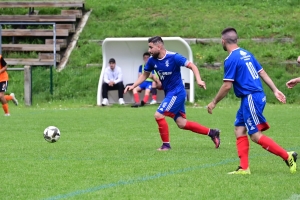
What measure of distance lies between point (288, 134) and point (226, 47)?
5490mm

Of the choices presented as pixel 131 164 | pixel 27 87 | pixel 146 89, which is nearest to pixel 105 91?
pixel 146 89

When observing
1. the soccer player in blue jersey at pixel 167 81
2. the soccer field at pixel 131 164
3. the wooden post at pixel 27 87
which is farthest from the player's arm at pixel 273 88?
the wooden post at pixel 27 87

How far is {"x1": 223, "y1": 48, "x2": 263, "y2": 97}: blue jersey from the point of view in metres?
8.04

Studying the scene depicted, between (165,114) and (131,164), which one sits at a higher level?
(165,114)

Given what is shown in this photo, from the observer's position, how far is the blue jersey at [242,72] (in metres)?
8.04

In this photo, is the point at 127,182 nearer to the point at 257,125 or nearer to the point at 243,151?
the point at 243,151

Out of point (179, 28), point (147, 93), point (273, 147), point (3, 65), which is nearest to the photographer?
point (273, 147)

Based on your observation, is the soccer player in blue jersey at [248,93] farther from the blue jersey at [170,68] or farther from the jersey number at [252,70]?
the blue jersey at [170,68]

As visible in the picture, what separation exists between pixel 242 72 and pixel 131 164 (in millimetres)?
2006

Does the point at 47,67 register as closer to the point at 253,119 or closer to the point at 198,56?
the point at 198,56

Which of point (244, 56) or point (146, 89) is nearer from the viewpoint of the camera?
point (244, 56)

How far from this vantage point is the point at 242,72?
8.07 m

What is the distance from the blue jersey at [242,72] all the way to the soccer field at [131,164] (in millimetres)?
1001

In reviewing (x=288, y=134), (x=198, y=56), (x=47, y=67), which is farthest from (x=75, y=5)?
(x=288, y=134)
